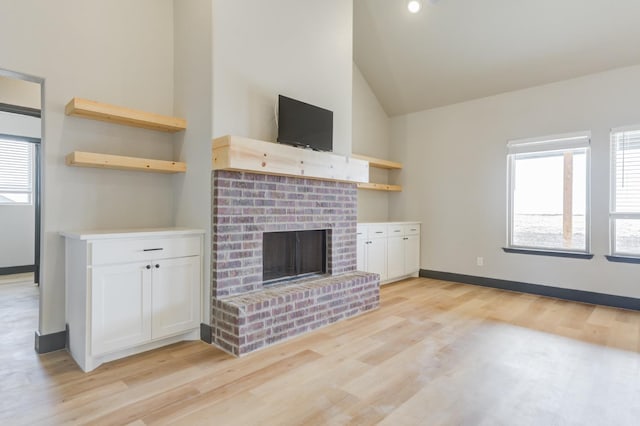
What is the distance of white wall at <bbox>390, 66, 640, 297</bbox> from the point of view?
13.2 feet

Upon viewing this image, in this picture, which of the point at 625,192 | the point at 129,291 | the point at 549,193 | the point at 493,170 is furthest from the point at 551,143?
the point at 129,291

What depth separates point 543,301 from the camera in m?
4.20

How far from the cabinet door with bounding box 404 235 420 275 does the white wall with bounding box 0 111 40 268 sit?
5995 mm

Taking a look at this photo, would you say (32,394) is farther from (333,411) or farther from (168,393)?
(333,411)

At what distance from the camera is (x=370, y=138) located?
224 inches

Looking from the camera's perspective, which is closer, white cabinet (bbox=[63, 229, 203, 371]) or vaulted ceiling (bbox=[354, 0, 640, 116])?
white cabinet (bbox=[63, 229, 203, 371])

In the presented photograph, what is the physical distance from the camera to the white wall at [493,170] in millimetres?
4016

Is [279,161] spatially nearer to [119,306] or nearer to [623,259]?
[119,306]

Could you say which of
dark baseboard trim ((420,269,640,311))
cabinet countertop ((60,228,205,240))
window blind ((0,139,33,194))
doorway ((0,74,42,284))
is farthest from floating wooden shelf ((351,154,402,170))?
window blind ((0,139,33,194))

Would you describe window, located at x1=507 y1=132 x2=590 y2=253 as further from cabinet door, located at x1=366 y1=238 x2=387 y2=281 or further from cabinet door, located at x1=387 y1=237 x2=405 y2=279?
cabinet door, located at x1=366 y1=238 x2=387 y2=281

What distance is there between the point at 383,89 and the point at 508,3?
209 centimetres

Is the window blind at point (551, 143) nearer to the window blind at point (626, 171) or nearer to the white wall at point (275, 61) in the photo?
the window blind at point (626, 171)

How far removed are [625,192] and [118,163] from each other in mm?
5237

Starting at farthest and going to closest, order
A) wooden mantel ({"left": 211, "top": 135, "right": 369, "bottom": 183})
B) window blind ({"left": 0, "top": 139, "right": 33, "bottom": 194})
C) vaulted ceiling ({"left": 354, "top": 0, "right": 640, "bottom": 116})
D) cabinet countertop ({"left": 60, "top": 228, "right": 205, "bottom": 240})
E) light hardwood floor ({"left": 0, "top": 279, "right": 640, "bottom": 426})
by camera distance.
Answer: window blind ({"left": 0, "top": 139, "right": 33, "bottom": 194}) < vaulted ceiling ({"left": 354, "top": 0, "right": 640, "bottom": 116}) < wooden mantel ({"left": 211, "top": 135, "right": 369, "bottom": 183}) < cabinet countertop ({"left": 60, "top": 228, "right": 205, "bottom": 240}) < light hardwood floor ({"left": 0, "top": 279, "right": 640, "bottom": 426})
